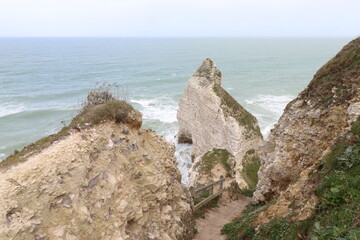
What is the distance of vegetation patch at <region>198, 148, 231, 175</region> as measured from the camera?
21.9 meters

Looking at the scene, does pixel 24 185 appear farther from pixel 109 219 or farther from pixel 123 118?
pixel 123 118

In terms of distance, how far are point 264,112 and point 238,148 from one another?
2216 centimetres

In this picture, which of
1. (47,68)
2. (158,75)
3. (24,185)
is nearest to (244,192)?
(24,185)

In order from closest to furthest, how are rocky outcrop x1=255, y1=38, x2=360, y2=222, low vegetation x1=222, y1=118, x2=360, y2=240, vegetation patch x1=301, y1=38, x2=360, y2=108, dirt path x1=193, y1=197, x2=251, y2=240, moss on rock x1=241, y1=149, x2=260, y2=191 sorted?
low vegetation x1=222, y1=118, x2=360, y2=240
rocky outcrop x1=255, y1=38, x2=360, y2=222
vegetation patch x1=301, y1=38, x2=360, y2=108
dirt path x1=193, y1=197, x2=251, y2=240
moss on rock x1=241, y1=149, x2=260, y2=191

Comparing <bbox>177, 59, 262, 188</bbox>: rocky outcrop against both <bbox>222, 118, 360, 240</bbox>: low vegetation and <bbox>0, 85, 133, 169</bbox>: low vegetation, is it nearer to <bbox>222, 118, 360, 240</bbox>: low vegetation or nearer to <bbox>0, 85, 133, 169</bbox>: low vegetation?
<bbox>0, 85, 133, 169</bbox>: low vegetation

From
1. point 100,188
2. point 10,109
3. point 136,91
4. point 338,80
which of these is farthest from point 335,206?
point 136,91

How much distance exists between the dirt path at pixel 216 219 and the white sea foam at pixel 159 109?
28186 millimetres

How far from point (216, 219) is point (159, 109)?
120ft

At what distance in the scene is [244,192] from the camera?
20.5 metres

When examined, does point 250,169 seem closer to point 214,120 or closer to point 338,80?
point 214,120

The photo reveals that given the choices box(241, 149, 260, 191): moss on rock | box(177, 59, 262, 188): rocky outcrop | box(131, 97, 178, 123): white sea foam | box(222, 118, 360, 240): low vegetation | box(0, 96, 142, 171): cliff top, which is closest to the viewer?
box(222, 118, 360, 240): low vegetation

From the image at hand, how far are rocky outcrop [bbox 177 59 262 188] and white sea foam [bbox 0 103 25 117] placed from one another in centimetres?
3053

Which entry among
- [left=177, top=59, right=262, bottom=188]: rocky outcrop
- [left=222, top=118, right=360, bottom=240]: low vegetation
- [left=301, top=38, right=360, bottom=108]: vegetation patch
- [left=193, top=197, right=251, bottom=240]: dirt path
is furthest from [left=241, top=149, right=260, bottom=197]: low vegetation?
[left=222, top=118, right=360, bottom=240]: low vegetation

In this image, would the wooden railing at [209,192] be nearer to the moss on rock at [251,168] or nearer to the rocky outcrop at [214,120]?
the moss on rock at [251,168]
